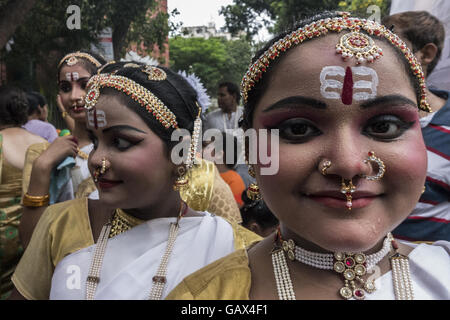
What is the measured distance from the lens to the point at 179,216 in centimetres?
186

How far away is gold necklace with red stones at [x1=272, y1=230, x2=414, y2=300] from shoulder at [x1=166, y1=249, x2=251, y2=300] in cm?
10

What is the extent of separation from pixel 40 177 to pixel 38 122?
3226 mm

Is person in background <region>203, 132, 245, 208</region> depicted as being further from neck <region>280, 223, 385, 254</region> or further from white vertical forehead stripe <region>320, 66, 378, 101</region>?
white vertical forehead stripe <region>320, 66, 378, 101</region>

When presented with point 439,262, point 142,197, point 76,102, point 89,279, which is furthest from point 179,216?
point 76,102

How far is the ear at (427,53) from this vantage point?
2.29 m

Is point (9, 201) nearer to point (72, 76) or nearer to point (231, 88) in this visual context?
point (72, 76)

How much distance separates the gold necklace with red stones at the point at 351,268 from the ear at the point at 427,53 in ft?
5.04

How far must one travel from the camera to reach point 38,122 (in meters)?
5.25

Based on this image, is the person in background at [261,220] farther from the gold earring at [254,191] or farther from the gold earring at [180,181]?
the gold earring at [254,191]

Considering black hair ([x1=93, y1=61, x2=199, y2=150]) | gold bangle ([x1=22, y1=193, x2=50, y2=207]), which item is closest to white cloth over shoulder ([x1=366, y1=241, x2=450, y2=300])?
black hair ([x1=93, y1=61, x2=199, y2=150])

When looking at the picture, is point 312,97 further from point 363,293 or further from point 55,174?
point 55,174

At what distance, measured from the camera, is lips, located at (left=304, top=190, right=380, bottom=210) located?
3.22 feet

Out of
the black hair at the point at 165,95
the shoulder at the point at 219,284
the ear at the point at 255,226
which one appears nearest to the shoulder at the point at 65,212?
the black hair at the point at 165,95
